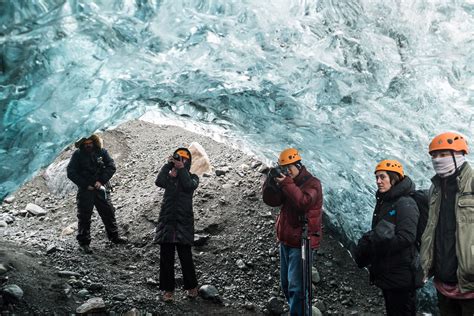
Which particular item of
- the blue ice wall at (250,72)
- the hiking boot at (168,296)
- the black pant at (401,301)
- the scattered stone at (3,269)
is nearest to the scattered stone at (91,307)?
the hiking boot at (168,296)

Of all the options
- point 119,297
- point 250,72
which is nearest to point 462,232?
point 250,72

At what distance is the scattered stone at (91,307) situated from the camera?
507cm

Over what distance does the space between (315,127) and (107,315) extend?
3322mm

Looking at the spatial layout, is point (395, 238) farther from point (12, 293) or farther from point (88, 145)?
point (88, 145)

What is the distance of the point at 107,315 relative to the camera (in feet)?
16.9

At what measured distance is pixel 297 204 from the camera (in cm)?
446

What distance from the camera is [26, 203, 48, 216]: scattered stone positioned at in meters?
9.92

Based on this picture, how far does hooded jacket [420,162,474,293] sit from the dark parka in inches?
109

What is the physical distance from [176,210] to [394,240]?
2.62m

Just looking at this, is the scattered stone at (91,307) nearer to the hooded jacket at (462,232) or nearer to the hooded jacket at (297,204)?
the hooded jacket at (297,204)

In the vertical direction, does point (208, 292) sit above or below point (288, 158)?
below

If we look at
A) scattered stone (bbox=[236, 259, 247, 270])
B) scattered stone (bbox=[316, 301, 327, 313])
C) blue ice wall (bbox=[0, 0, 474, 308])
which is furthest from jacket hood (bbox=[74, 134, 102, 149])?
scattered stone (bbox=[316, 301, 327, 313])

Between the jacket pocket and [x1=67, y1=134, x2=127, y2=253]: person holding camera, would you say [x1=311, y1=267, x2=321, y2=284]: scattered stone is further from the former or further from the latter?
the jacket pocket

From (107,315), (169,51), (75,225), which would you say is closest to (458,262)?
(169,51)
